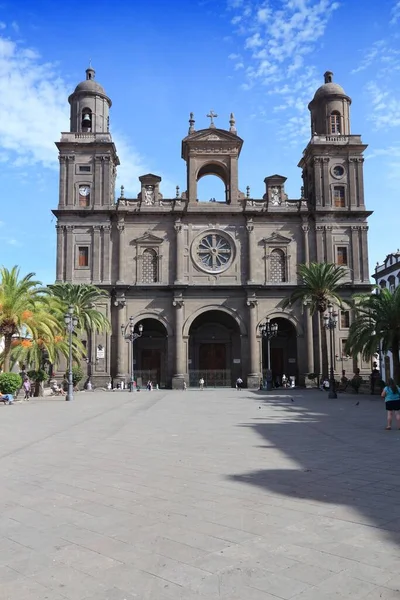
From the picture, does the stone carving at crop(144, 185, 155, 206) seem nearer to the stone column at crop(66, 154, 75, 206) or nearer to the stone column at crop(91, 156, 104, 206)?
the stone column at crop(91, 156, 104, 206)

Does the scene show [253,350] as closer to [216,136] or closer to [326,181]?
[326,181]

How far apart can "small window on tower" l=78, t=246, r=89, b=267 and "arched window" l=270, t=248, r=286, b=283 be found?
53.8ft

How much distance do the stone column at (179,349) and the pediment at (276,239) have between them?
9.55 metres

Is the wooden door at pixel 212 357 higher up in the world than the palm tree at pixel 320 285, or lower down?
lower down

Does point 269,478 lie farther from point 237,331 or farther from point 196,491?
point 237,331

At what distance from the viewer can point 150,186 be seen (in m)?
49.3

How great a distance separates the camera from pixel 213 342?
167 feet

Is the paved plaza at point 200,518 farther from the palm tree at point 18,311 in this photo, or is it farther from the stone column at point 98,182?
the stone column at point 98,182

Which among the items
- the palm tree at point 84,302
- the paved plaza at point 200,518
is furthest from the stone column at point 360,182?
the paved plaza at point 200,518

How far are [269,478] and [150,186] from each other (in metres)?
43.2

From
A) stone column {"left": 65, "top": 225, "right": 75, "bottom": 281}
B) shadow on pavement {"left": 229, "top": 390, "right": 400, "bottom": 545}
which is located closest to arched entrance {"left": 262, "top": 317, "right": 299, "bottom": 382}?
stone column {"left": 65, "top": 225, "right": 75, "bottom": 281}

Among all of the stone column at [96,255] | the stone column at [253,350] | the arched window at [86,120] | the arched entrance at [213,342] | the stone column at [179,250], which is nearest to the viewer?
the stone column at [253,350]

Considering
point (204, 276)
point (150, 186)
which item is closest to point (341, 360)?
point (204, 276)

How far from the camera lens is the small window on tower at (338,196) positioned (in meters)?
49.0
